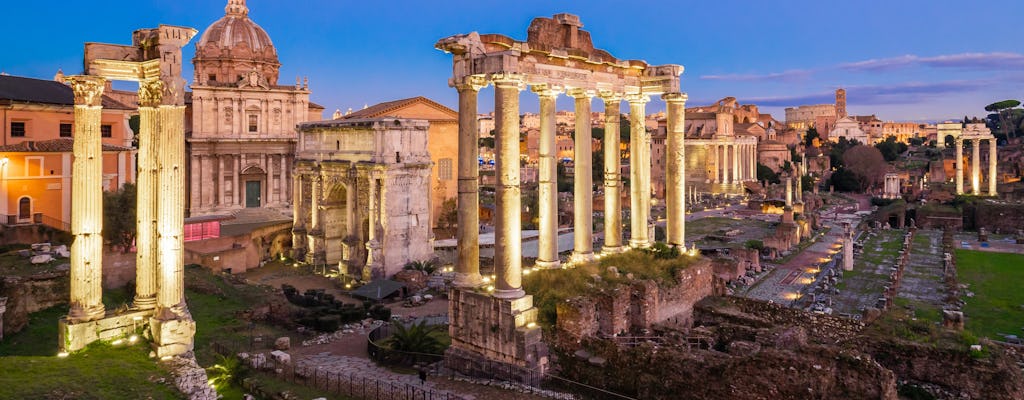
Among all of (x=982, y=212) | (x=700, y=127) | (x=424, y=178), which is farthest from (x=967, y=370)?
(x=700, y=127)

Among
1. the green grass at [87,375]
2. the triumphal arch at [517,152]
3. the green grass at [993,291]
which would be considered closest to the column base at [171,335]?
the green grass at [87,375]

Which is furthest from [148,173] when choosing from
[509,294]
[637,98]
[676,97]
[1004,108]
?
[1004,108]

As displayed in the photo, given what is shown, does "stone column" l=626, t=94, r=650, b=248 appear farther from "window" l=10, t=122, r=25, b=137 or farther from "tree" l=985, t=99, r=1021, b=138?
"tree" l=985, t=99, r=1021, b=138

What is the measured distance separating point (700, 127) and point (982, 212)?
6094 cm

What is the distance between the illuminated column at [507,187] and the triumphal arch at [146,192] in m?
6.61

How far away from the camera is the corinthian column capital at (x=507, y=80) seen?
49.2 ft

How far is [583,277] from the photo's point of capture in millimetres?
16875

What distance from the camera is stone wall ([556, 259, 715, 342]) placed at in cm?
1504

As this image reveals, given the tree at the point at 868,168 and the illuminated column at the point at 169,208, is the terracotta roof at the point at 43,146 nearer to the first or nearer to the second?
the illuminated column at the point at 169,208

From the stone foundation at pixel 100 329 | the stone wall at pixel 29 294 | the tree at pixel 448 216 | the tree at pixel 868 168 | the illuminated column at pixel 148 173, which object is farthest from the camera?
the tree at pixel 868 168

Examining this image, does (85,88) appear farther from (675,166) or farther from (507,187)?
(675,166)

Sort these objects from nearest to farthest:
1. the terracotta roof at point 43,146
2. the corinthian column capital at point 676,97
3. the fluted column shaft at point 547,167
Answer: the fluted column shaft at point 547,167
the corinthian column capital at point 676,97
the terracotta roof at point 43,146

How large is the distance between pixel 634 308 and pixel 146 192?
1118cm

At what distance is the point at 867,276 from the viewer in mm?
33281
